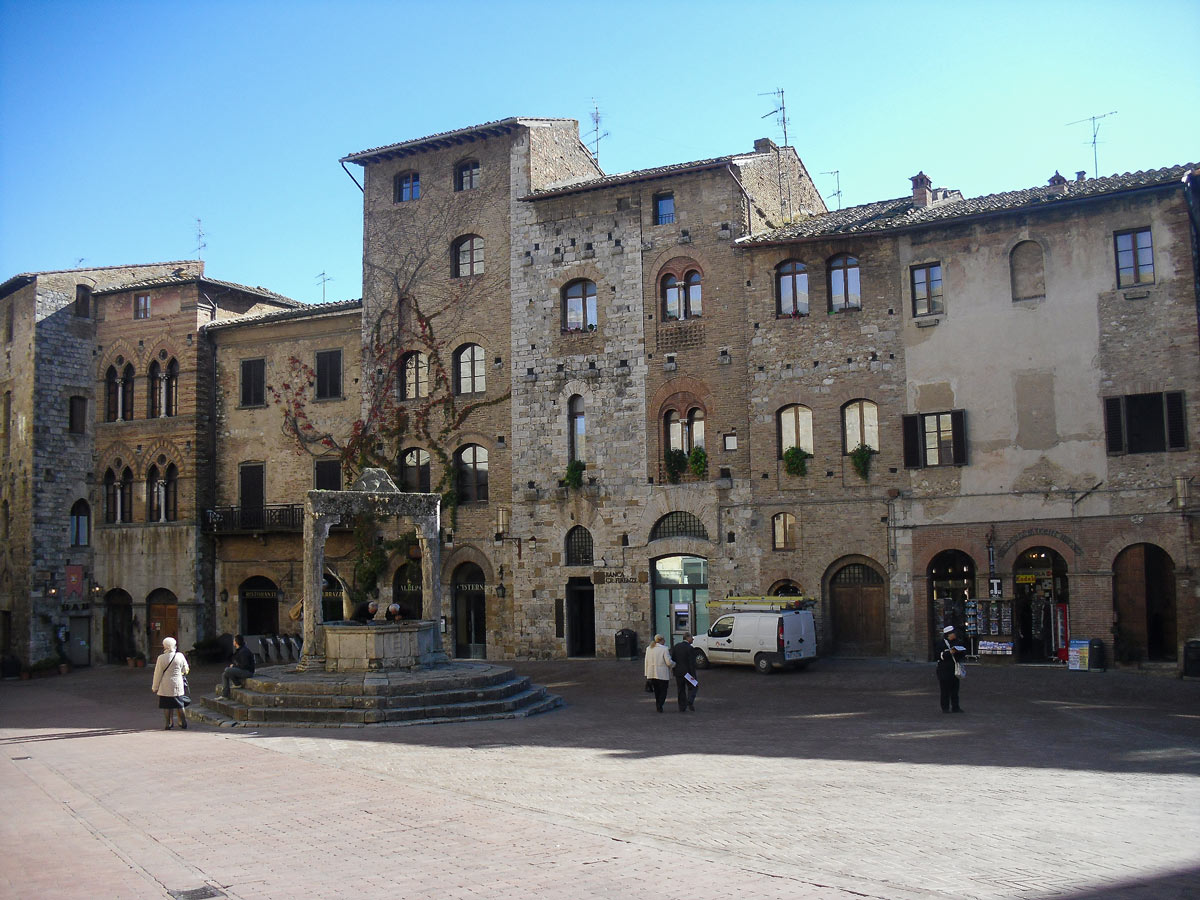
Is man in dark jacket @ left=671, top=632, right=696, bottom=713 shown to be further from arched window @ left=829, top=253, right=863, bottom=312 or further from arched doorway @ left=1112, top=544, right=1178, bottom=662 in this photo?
arched window @ left=829, top=253, right=863, bottom=312

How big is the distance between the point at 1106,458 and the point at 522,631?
16.0 m

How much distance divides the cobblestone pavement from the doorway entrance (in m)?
10.2

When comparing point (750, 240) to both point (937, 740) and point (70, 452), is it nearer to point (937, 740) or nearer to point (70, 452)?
point (937, 740)

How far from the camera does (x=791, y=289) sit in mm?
28578

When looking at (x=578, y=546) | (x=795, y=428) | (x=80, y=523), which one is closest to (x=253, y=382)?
(x=80, y=523)

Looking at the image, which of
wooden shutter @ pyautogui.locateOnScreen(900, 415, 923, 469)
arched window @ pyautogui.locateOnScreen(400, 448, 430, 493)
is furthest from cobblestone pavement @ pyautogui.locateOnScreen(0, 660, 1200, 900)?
arched window @ pyautogui.locateOnScreen(400, 448, 430, 493)

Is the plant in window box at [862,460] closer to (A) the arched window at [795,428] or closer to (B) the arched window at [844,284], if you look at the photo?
(A) the arched window at [795,428]

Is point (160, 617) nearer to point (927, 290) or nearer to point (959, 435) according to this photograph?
point (959, 435)

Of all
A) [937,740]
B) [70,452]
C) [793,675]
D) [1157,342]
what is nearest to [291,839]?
[937,740]

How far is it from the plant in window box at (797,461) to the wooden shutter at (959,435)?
3.62 meters

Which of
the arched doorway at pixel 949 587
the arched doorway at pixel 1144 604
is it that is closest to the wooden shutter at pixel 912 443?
the arched doorway at pixel 949 587

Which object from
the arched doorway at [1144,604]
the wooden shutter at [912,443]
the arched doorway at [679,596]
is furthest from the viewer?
the arched doorway at [679,596]

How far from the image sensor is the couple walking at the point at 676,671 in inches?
760

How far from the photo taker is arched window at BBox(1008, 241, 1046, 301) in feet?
83.9
